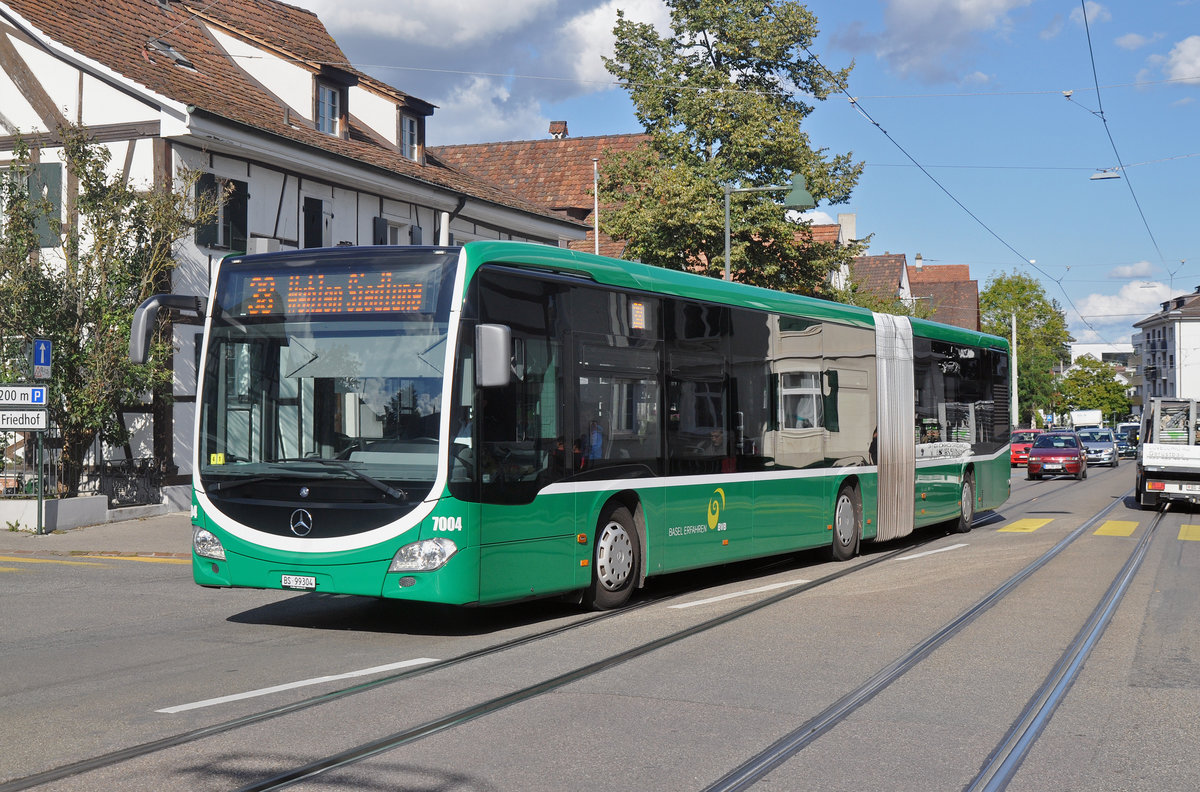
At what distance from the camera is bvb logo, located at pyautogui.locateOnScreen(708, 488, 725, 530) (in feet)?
41.9

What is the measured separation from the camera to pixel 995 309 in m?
94.4

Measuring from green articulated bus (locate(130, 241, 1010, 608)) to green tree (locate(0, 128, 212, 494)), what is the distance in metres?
10.9

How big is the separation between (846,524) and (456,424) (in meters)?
8.05

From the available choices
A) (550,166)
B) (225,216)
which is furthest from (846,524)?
(550,166)

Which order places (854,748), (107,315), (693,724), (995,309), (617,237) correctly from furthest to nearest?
(995,309)
(617,237)
(107,315)
(693,724)
(854,748)

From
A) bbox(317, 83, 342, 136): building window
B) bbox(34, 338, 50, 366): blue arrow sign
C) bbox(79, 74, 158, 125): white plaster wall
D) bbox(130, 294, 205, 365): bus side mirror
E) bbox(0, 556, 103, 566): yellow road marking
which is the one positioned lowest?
bbox(0, 556, 103, 566): yellow road marking

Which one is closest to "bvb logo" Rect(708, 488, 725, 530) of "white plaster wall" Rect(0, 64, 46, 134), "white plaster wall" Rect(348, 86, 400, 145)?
"white plaster wall" Rect(0, 64, 46, 134)

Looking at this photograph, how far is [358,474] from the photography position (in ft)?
31.1

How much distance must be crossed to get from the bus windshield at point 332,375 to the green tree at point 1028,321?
84148 mm

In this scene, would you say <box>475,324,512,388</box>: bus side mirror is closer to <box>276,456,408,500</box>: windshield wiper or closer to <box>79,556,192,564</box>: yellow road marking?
<box>276,456,408,500</box>: windshield wiper

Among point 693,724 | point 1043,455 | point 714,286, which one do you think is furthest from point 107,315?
point 1043,455

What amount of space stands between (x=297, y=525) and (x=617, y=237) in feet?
89.7

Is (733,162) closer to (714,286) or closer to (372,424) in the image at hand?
(714,286)

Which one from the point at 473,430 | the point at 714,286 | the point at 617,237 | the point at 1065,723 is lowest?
the point at 1065,723
